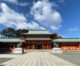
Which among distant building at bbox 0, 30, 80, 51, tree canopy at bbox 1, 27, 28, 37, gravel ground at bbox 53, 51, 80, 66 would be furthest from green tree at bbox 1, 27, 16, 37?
gravel ground at bbox 53, 51, 80, 66

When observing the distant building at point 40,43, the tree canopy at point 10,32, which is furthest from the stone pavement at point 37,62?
the tree canopy at point 10,32

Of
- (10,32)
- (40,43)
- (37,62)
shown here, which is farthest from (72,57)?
(10,32)

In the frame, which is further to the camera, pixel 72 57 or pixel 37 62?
pixel 72 57

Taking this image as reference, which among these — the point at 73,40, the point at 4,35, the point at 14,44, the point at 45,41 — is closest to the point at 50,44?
the point at 45,41

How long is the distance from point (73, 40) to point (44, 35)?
1125cm

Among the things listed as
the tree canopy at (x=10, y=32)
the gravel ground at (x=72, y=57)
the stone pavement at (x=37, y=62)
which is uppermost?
the tree canopy at (x=10, y=32)

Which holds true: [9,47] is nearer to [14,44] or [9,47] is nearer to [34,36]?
[14,44]

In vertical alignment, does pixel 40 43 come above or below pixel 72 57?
above

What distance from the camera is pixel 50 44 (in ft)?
111

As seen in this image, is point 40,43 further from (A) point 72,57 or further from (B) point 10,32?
(B) point 10,32

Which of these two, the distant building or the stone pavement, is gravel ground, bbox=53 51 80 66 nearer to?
the stone pavement

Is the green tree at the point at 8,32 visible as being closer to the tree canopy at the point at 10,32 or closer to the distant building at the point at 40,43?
the tree canopy at the point at 10,32

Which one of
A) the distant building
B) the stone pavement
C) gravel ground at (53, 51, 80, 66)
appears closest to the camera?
the stone pavement

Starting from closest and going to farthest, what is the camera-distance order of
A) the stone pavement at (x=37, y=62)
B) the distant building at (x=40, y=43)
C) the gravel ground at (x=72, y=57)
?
the stone pavement at (x=37, y=62) → the gravel ground at (x=72, y=57) → the distant building at (x=40, y=43)
